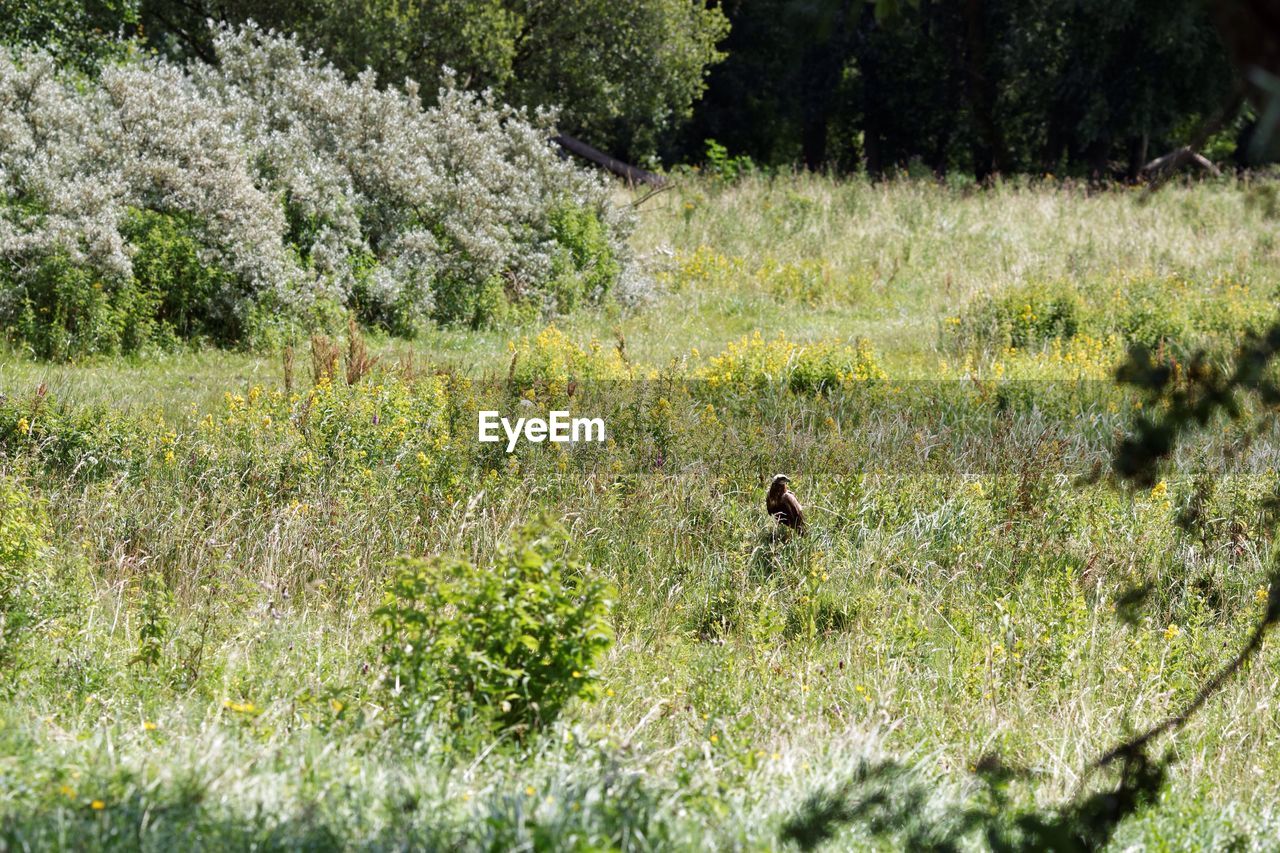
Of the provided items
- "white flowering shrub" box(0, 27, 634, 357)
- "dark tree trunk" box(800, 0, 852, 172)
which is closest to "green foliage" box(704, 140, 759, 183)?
"white flowering shrub" box(0, 27, 634, 357)

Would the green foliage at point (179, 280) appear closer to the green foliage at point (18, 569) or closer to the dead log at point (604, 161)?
the green foliage at point (18, 569)

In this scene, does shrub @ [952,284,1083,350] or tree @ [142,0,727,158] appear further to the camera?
tree @ [142,0,727,158]

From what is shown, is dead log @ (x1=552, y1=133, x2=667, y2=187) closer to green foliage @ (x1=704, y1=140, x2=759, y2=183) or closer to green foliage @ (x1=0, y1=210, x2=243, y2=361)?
green foliage @ (x1=704, y1=140, x2=759, y2=183)

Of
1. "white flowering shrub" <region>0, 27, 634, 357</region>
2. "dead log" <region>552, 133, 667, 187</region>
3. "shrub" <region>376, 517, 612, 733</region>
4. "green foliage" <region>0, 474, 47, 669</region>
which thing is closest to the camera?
"shrub" <region>376, 517, 612, 733</region>

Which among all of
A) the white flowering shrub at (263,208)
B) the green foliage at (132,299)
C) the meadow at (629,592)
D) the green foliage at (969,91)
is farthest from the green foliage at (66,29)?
the green foliage at (969,91)

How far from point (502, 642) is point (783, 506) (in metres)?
2.83

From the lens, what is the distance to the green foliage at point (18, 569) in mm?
4535

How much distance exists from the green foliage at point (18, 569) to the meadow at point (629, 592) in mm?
20

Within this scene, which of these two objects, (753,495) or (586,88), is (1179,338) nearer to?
(753,495)

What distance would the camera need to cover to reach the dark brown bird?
20.8 feet

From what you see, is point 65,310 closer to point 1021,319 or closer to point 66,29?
point 66,29

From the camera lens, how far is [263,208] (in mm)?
11461

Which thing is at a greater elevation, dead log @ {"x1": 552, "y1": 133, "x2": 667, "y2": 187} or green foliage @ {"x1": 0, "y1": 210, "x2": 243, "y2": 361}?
dead log @ {"x1": 552, "y1": 133, "x2": 667, "y2": 187}

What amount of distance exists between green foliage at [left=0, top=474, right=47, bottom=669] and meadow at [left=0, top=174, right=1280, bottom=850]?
0.02 metres
